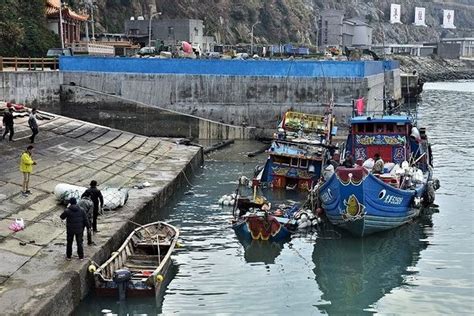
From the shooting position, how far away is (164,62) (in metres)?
45.8

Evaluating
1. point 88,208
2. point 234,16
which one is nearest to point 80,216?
point 88,208

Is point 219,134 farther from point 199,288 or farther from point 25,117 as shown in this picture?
point 199,288

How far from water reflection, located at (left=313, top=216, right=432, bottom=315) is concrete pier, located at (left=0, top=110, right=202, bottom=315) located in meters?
6.21

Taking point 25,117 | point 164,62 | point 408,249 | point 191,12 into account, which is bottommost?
point 408,249

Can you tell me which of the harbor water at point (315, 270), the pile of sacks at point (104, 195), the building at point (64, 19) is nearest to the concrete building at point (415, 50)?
the building at point (64, 19)

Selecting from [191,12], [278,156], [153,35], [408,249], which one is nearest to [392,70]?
[153,35]

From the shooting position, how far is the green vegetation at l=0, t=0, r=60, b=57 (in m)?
51.6

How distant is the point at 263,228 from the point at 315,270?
2834mm

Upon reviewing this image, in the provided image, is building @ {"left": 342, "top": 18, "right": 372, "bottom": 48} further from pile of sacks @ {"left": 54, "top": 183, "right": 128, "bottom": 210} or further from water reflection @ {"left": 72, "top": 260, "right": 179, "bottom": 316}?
water reflection @ {"left": 72, "top": 260, "right": 179, "bottom": 316}

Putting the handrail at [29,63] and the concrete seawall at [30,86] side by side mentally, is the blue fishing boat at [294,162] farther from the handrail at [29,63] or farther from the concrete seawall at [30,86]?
the handrail at [29,63]

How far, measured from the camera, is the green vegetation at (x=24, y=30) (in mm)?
51625

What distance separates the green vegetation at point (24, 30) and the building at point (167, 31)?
23.5m

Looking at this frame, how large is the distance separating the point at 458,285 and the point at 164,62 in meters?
31.8

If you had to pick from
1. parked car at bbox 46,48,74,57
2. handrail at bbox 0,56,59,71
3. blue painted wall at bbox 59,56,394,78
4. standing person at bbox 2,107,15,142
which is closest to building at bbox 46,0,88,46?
parked car at bbox 46,48,74,57
